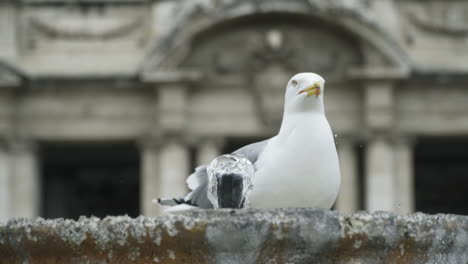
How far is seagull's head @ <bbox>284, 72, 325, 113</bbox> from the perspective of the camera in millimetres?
8711

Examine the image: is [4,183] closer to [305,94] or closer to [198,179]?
[198,179]

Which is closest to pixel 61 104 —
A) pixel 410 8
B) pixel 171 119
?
pixel 171 119

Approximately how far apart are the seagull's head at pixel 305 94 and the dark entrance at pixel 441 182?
25646mm

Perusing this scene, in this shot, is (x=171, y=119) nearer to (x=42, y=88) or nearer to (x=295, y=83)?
(x=42, y=88)

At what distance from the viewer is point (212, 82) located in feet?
95.8

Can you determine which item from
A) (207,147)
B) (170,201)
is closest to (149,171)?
(207,147)

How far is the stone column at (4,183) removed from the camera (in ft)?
94.9

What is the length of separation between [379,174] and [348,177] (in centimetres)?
64

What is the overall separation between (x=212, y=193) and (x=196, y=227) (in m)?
1.54

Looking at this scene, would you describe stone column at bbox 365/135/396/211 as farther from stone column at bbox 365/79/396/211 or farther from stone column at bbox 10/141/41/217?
stone column at bbox 10/141/41/217

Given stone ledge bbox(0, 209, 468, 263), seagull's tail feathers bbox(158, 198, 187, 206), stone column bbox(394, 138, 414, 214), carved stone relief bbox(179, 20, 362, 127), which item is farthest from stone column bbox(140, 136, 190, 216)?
stone ledge bbox(0, 209, 468, 263)

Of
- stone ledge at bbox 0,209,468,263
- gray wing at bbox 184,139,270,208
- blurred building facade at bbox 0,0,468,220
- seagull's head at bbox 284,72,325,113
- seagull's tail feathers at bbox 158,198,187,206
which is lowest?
stone ledge at bbox 0,209,468,263

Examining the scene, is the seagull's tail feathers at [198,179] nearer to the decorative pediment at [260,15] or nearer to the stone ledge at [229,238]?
the stone ledge at [229,238]

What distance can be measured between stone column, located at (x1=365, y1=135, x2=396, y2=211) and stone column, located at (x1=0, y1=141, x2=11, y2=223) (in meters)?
7.49
